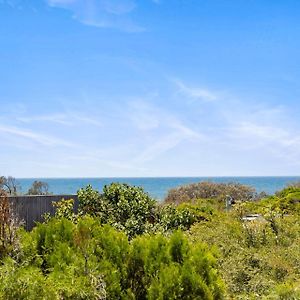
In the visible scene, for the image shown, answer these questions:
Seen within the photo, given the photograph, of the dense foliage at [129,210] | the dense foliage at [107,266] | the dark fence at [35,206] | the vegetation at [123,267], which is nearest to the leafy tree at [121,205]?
the dense foliage at [129,210]

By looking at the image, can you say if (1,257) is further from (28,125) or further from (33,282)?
(28,125)

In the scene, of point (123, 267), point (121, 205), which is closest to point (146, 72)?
point (121, 205)

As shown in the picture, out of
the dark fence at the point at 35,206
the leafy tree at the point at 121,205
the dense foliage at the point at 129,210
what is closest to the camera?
the dense foliage at the point at 129,210

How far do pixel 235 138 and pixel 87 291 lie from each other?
722 inches

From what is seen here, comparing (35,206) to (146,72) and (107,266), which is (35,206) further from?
(107,266)

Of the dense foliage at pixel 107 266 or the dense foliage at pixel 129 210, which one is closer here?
the dense foliage at pixel 107 266

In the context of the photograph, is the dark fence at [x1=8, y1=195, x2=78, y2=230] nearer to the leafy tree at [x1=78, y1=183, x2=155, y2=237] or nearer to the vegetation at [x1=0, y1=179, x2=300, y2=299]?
the leafy tree at [x1=78, y1=183, x2=155, y2=237]

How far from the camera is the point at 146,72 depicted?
13539mm

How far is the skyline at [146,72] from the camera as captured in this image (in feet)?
35.5

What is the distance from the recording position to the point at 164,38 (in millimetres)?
12094

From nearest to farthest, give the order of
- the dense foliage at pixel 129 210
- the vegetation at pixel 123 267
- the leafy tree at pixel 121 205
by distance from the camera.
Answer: the vegetation at pixel 123 267 < the dense foliage at pixel 129 210 < the leafy tree at pixel 121 205

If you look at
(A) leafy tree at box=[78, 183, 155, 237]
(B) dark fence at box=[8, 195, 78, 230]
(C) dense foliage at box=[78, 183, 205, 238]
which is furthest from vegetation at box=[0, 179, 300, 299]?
(B) dark fence at box=[8, 195, 78, 230]

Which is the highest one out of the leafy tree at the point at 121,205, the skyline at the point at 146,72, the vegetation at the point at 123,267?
the skyline at the point at 146,72

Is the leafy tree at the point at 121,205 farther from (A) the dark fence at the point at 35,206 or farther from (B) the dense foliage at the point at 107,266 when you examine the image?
(B) the dense foliage at the point at 107,266
